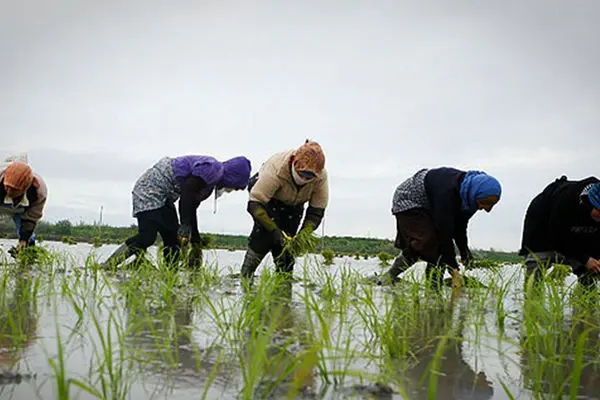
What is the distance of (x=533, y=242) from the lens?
4.89 meters

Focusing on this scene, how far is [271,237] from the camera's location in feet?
15.9

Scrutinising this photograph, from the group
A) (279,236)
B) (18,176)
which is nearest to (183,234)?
(279,236)

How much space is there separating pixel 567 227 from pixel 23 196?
190 inches

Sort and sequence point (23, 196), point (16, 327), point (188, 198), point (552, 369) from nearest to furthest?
point (552, 369), point (16, 327), point (188, 198), point (23, 196)

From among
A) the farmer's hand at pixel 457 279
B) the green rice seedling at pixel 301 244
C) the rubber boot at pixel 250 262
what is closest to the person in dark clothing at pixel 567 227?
the farmer's hand at pixel 457 279

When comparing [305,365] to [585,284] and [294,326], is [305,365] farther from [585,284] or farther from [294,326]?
[585,284]

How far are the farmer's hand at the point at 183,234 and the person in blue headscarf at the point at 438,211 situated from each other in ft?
5.87

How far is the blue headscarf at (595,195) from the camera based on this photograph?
425cm

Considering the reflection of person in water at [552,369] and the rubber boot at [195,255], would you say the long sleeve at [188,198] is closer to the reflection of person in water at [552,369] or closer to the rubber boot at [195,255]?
the rubber boot at [195,255]

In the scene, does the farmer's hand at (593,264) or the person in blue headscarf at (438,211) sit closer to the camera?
the person in blue headscarf at (438,211)

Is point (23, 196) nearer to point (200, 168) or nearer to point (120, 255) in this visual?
point (120, 255)

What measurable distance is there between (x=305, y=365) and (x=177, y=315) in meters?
1.77

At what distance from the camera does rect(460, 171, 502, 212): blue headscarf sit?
13.9 ft

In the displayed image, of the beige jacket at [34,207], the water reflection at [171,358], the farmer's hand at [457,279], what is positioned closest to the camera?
the water reflection at [171,358]
